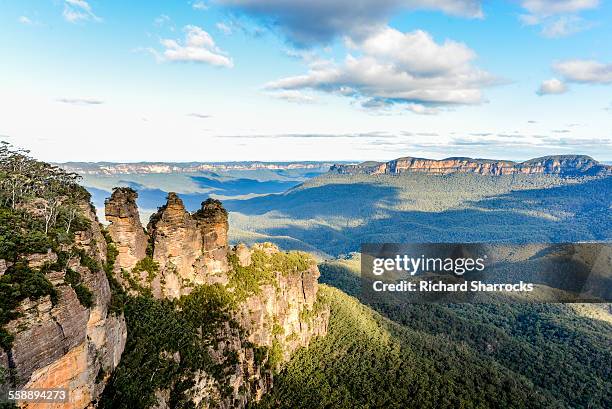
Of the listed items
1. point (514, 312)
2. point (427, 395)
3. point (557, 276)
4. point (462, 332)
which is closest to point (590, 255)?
point (557, 276)

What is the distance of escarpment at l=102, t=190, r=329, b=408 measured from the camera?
116ft

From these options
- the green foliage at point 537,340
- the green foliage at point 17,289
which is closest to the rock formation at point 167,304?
the green foliage at point 17,289

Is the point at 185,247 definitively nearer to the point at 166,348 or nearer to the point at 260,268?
the point at 166,348

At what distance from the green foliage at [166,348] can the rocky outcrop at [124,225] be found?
204 inches

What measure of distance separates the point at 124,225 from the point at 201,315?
13946mm

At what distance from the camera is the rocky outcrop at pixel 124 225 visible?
42188 mm

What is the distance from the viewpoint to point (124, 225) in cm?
4278

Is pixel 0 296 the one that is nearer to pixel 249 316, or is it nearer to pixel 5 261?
pixel 5 261

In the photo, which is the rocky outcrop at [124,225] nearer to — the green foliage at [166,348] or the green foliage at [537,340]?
the green foliage at [166,348]

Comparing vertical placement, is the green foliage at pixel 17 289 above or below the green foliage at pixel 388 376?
above

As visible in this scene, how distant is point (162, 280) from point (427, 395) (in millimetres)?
39690

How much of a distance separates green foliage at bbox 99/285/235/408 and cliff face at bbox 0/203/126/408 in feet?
6.00

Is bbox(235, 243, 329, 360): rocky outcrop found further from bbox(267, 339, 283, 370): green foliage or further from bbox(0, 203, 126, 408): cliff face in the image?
bbox(0, 203, 126, 408): cliff face

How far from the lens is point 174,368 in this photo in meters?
35.8
